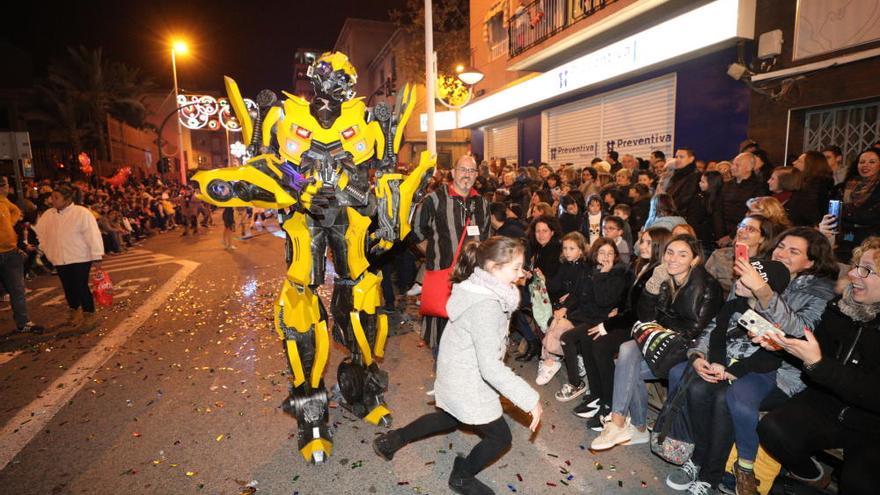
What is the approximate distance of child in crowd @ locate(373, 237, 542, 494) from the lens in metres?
2.66

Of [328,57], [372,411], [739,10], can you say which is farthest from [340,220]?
[739,10]

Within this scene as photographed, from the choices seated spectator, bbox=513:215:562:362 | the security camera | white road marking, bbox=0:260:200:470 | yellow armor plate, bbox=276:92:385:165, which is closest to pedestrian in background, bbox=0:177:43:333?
white road marking, bbox=0:260:200:470

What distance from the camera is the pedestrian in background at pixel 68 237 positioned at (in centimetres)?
641

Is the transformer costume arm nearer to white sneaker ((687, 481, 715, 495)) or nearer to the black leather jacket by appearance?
the black leather jacket

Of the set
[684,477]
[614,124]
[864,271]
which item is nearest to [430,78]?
[614,124]

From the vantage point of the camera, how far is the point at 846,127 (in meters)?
6.71

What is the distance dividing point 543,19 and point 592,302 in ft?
35.2

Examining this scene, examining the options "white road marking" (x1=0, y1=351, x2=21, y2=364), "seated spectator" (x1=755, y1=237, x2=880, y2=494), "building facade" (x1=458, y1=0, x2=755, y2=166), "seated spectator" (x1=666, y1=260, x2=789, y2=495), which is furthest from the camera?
"building facade" (x1=458, y1=0, x2=755, y2=166)

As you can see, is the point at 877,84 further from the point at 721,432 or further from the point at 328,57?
the point at 328,57

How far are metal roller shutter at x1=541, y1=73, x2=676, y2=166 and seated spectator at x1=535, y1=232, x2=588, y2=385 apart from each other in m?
6.25

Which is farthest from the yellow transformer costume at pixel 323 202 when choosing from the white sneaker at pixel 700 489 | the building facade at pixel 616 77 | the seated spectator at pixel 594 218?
the building facade at pixel 616 77

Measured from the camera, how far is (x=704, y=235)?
617cm

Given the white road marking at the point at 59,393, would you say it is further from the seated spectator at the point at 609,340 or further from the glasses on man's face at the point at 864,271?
the glasses on man's face at the point at 864,271

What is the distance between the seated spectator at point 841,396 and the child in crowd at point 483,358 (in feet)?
4.61
